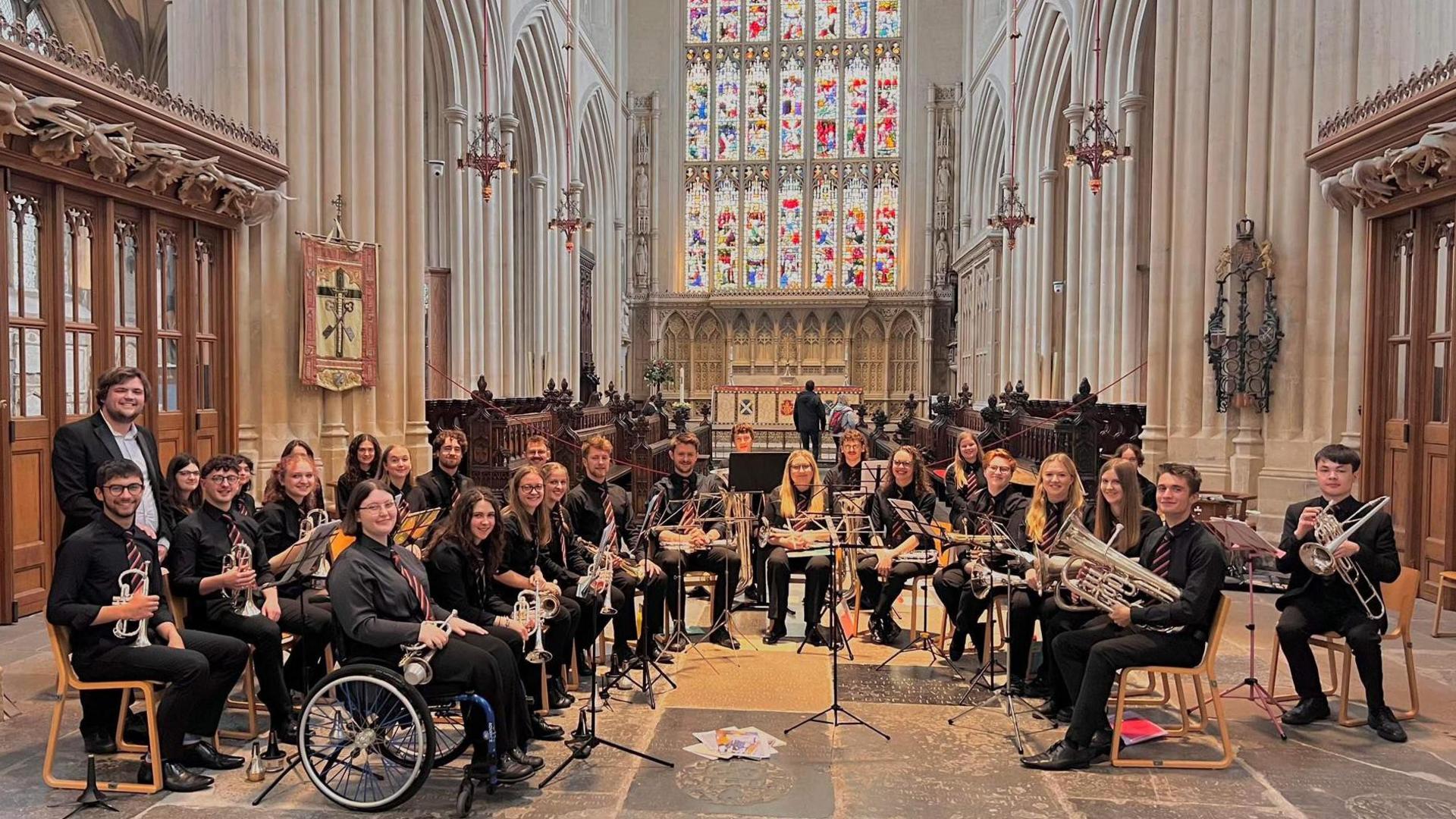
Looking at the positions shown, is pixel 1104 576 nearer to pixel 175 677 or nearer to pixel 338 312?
pixel 175 677

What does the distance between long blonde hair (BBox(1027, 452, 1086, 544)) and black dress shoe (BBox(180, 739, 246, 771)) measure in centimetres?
381

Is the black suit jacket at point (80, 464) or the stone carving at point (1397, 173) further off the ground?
the stone carving at point (1397, 173)

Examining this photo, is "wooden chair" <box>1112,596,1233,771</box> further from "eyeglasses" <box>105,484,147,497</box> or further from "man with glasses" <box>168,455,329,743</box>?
"eyeglasses" <box>105,484,147,497</box>

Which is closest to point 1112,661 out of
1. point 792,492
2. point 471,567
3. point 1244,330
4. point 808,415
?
point 792,492

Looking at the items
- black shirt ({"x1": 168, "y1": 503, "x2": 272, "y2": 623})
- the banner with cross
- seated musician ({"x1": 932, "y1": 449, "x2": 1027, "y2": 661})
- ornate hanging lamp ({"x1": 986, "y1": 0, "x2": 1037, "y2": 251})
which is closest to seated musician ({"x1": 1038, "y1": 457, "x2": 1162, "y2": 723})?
seated musician ({"x1": 932, "y1": 449, "x2": 1027, "y2": 661})

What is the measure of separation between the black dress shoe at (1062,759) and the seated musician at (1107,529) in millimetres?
395

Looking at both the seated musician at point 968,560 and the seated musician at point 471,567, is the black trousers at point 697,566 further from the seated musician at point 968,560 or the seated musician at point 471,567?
the seated musician at point 471,567

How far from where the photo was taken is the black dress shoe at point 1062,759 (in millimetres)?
3875

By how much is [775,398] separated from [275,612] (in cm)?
1900

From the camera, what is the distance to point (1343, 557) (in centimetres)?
411

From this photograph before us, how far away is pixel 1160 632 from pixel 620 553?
2.88m

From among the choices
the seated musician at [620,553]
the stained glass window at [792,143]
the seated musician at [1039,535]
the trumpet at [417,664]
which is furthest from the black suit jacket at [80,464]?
the stained glass window at [792,143]

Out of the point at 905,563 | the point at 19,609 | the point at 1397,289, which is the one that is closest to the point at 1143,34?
the point at 1397,289

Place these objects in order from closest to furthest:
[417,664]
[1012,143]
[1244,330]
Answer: [417,664] → [1244,330] → [1012,143]
